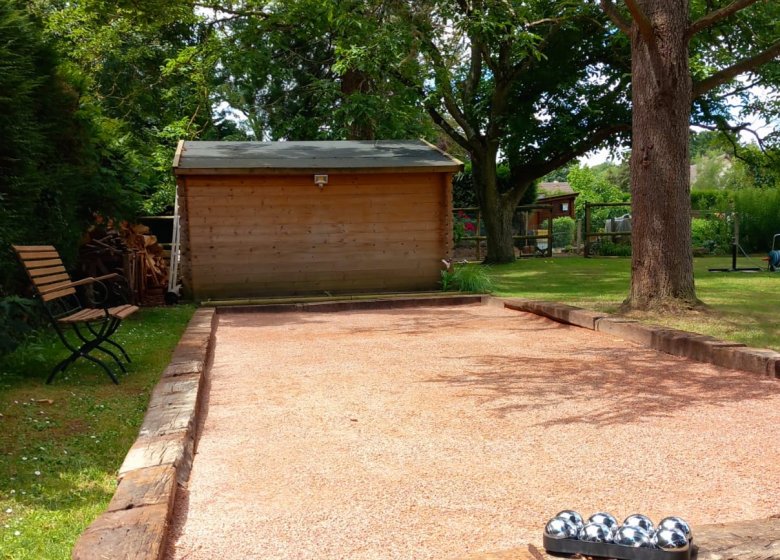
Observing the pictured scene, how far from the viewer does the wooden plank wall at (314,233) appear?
1233 centimetres

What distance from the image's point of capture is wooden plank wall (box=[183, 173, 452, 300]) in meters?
12.3

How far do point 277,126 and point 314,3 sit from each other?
7948 mm

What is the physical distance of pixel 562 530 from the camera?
2189 millimetres

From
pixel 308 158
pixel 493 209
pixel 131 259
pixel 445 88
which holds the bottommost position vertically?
pixel 131 259

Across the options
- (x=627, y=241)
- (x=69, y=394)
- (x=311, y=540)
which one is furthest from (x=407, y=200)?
(x=627, y=241)

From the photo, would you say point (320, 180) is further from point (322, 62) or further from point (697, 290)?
point (322, 62)

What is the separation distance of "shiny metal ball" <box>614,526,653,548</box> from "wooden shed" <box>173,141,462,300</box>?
10.6 m

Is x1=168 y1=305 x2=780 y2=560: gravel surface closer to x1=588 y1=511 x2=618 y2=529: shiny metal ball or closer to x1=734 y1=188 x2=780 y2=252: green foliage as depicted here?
x1=588 y1=511 x2=618 y2=529: shiny metal ball

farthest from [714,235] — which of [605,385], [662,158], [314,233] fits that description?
[605,385]

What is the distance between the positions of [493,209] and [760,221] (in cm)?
1037

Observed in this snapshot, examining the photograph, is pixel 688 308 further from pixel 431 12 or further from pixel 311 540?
pixel 431 12

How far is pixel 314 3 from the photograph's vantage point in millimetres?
15156

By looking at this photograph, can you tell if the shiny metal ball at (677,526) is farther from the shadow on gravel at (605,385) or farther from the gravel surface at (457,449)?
the shadow on gravel at (605,385)

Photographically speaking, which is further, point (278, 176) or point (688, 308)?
point (278, 176)
